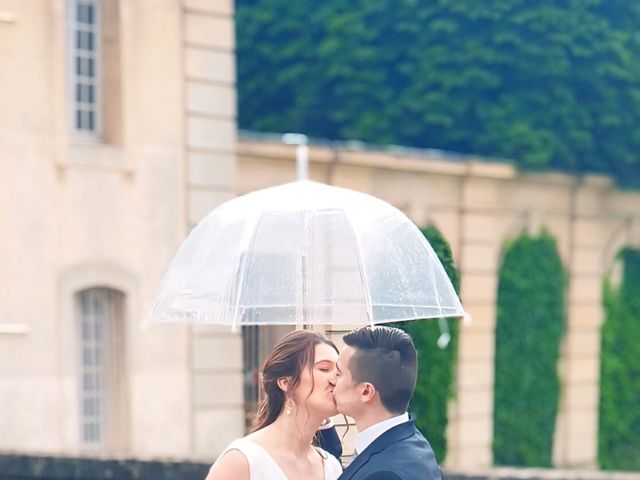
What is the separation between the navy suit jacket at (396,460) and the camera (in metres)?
4.32

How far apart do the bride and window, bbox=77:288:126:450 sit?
33.5ft

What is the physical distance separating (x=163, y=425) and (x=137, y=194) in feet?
8.53

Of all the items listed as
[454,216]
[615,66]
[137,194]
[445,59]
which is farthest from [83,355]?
[615,66]

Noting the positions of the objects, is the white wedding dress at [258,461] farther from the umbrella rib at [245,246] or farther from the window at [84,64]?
the window at [84,64]

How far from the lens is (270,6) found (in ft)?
76.3

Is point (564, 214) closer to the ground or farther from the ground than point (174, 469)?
farther from the ground

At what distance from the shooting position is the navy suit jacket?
14.2 ft

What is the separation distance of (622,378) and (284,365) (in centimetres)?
1875

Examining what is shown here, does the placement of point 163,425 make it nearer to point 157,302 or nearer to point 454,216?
point 454,216

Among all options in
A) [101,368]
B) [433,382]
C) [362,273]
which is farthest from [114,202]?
[362,273]

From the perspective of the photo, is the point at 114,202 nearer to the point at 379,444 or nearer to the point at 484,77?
the point at 484,77

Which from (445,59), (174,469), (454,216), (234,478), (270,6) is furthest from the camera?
(270,6)

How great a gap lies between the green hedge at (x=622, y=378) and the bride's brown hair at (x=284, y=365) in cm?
1817

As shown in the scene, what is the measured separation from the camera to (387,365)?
449 cm
